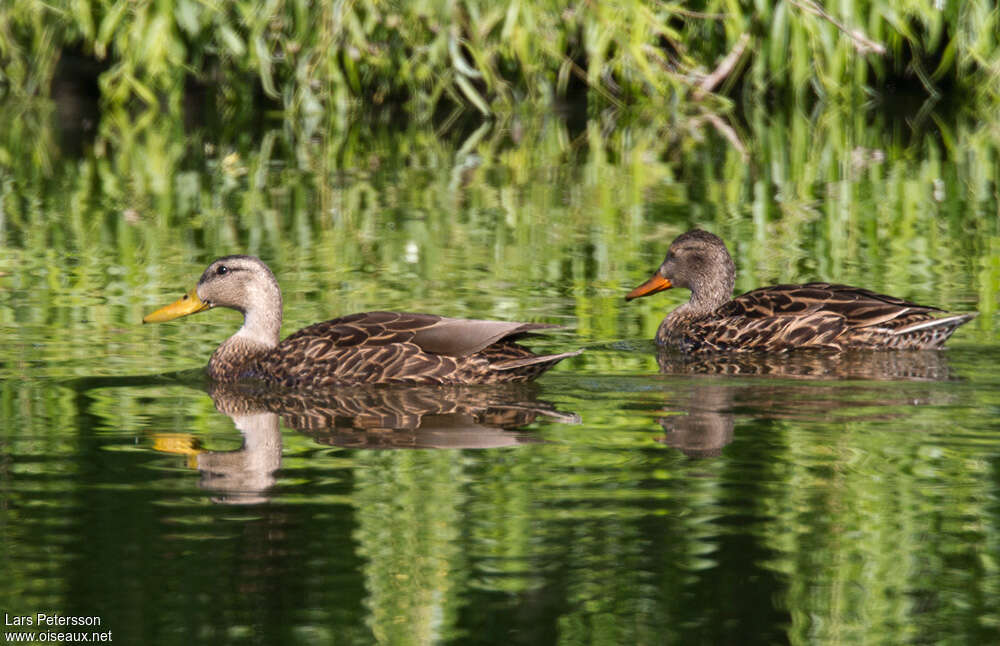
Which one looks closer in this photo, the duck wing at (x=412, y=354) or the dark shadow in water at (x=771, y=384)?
the dark shadow in water at (x=771, y=384)

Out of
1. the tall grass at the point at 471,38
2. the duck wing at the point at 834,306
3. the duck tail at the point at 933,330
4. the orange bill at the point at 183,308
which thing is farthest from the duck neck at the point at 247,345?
Answer: the tall grass at the point at 471,38

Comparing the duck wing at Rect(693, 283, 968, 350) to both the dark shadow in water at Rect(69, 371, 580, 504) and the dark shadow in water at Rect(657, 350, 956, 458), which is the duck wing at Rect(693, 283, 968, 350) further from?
the dark shadow in water at Rect(69, 371, 580, 504)

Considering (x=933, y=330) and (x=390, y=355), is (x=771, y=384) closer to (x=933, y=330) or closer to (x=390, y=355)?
(x=933, y=330)

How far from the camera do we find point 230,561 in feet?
18.3

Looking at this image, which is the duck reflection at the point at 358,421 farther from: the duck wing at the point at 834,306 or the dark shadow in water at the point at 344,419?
the duck wing at the point at 834,306

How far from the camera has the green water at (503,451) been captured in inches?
207

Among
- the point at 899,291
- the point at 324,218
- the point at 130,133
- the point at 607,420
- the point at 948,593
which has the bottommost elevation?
the point at 948,593

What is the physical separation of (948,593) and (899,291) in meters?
5.59

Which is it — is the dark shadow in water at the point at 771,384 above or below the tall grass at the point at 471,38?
below

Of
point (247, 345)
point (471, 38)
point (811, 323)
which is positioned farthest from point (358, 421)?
point (471, 38)

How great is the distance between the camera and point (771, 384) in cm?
836

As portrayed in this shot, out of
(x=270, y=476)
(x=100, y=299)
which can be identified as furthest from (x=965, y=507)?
(x=100, y=299)

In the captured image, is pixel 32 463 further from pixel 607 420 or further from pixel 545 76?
pixel 545 76

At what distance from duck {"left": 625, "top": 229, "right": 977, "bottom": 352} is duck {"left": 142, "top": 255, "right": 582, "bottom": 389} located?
4.31ft
